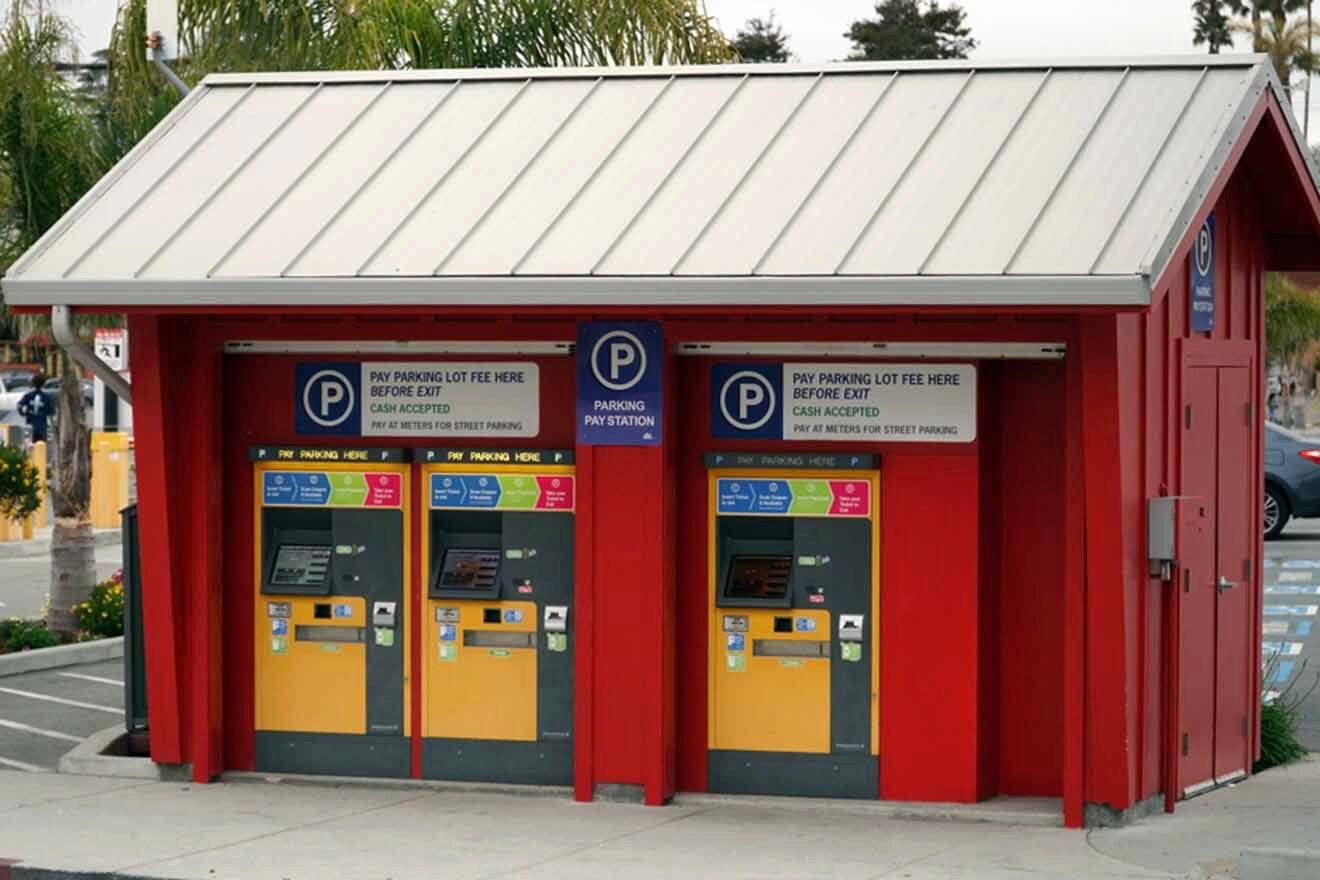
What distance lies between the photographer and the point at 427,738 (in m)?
11.6

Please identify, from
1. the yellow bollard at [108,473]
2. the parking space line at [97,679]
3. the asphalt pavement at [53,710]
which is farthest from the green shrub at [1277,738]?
the yellow bollard at [108,473]

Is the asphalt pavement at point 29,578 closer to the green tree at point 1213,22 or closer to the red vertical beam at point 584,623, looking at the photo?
the red vertical beam at point 584,623

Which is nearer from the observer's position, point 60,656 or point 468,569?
point 468,569

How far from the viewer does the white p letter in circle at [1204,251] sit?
11.2 m

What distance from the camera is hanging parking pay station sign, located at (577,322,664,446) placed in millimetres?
10898

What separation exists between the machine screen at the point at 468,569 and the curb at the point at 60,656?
6098 millimetres

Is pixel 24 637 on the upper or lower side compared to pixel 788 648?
lower

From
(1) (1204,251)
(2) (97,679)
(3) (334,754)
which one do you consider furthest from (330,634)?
(2) (97,679)

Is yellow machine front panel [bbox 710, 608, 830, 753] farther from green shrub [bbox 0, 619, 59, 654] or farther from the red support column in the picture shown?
green shrub [bbox 0, 619, 59, 654]

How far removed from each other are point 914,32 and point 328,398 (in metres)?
64.6

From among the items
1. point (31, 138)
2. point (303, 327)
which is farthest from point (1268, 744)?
point (31, 138)

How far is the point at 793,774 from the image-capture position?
11062mm

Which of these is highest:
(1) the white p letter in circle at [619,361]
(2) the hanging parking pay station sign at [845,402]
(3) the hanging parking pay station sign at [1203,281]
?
(3) the hanging parking pay station sign at [1203,281]

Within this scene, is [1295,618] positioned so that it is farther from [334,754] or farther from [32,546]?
[32,546]
